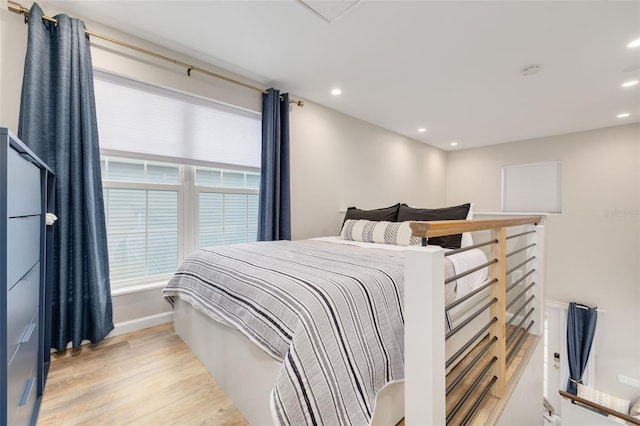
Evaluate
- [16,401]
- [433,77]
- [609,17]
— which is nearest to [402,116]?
[433,77]

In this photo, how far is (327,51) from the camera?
7.42ft

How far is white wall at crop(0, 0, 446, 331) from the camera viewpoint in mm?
1715

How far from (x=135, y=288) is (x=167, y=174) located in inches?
38.3

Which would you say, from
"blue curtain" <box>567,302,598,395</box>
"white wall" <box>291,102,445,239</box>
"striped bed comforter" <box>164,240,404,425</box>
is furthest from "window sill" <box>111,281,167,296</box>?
"blue curtain" <box>567,302,598,395</box>

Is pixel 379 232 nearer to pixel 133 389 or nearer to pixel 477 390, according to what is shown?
pixel 477 390

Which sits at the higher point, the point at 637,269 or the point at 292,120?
the point at 292,120

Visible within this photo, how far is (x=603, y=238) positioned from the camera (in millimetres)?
3852

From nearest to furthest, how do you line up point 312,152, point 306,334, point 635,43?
1. point 306,334
2. point 635,43
3. point 312,152

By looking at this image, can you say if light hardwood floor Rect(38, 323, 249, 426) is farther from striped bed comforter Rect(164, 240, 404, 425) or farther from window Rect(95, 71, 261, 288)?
window Rect(95, 71, 261, 288)

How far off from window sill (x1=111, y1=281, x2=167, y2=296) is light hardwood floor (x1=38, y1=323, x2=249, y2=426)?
13.5 inches

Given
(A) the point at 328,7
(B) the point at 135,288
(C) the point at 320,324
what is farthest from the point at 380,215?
(B) the point at 135,288

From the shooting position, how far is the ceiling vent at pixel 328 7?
1.73m

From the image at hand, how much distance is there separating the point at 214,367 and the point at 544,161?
17.6 feet

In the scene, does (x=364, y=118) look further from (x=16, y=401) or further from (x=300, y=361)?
(x=16, y=401)
